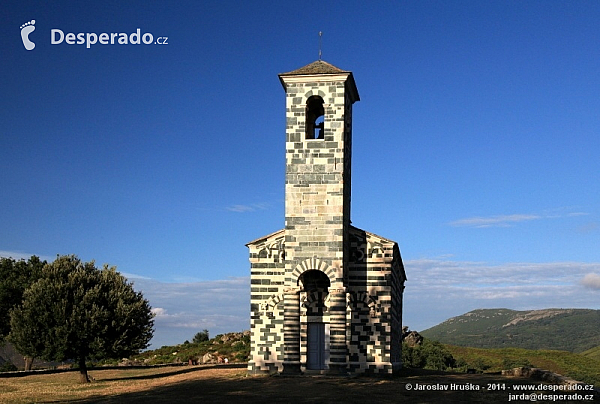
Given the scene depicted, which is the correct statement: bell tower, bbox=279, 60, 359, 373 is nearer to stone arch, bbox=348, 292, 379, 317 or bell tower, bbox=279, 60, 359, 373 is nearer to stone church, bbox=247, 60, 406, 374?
stone church, bbox=247, 60, 406, 374

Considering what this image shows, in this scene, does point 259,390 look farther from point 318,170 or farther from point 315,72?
point 315,72

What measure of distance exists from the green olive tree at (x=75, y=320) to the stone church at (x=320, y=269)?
695cm

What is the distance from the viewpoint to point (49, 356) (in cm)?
3444

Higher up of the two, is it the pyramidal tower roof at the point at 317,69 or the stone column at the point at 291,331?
the pyramidal tower roof at the point at 317,69

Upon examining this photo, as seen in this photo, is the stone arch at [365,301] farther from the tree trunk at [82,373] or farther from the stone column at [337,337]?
the tree trunk at [82,373]

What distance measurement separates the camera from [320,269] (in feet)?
105

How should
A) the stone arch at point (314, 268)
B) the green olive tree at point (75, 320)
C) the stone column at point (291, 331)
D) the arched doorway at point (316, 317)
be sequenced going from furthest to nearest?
the green olive tree at point (75, 320) < the arched doorway at point (316, 317) < the stone arch at point (314, 268) < the stone column at point (291, 331)

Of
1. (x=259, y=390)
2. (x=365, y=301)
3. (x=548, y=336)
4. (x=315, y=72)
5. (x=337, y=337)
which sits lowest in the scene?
(x=548, y=336)

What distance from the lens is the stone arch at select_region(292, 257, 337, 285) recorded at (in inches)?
1264

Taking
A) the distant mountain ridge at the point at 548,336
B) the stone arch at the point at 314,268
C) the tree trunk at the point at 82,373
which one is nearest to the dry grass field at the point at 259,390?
the tree trunk at the point at 82,373

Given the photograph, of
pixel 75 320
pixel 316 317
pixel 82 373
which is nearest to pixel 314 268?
pixel 316 317

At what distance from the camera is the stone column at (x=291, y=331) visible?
32.0 meters

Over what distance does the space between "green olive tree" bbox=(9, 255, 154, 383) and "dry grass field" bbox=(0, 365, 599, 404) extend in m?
1.61

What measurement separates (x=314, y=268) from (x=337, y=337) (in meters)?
3.34
